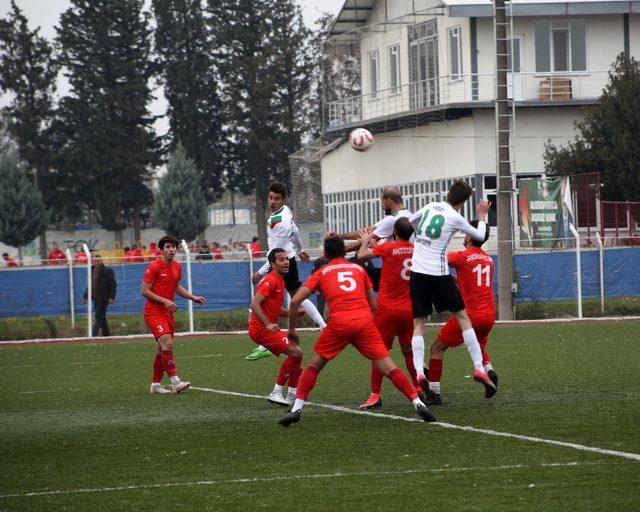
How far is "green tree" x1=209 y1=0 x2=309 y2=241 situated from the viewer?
80688 millimetres

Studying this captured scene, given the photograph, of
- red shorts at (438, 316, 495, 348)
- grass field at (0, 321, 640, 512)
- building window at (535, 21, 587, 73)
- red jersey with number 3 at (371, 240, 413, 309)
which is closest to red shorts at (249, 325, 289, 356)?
grass field at (0, 321, 640, 512)

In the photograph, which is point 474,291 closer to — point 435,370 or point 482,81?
point 435,370

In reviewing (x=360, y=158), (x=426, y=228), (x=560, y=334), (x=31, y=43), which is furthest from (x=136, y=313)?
(x=31, y=43)

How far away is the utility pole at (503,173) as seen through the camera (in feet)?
92.7

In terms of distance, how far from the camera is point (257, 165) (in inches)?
3282

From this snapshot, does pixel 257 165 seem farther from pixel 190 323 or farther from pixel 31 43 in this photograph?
pixel 190 323

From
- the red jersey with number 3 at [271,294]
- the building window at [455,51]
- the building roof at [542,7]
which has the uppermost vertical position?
the building roof at [542,7]

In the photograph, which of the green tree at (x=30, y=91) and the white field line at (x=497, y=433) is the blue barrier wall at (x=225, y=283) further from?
the green tree at (x=30, y=91)

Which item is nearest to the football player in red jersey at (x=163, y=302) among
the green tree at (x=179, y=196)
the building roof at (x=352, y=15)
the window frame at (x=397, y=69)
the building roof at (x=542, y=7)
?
the building roof at (x=542, y=7)

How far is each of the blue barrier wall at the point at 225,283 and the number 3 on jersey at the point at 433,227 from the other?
58.2 ft

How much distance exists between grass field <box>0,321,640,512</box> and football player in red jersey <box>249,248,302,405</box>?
472 mm

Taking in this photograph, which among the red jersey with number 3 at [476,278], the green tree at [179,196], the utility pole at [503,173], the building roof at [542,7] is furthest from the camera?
the green tree at [179,196]

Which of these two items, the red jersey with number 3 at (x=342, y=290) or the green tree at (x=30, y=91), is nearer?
the red jersey with number 3 at (x=342, y=290)

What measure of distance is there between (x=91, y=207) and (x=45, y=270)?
2100 inches
